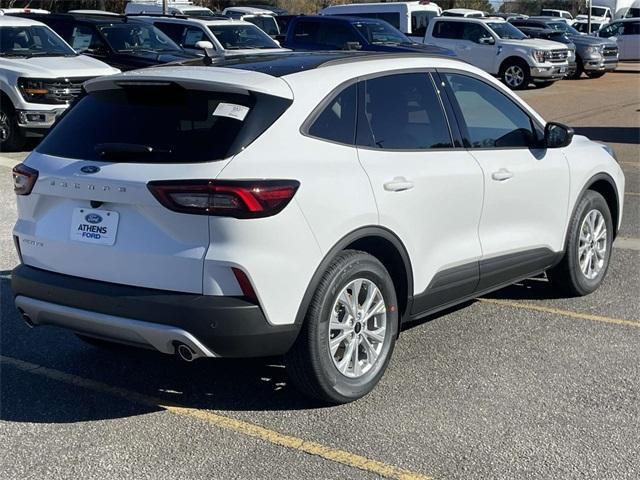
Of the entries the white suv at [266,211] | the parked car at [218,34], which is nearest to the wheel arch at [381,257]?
the white suv at [266,211]

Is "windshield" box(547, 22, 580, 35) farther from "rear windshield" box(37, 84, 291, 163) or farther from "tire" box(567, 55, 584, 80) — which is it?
"rear windshield" box(37, 84, 291, 163)

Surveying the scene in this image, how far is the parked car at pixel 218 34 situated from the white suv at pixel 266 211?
569 inches

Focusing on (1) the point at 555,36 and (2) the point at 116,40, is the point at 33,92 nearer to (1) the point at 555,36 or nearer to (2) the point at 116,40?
(2) the point at 116,40

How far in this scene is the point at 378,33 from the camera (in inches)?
853

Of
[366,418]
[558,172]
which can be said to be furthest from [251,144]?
[558,172]

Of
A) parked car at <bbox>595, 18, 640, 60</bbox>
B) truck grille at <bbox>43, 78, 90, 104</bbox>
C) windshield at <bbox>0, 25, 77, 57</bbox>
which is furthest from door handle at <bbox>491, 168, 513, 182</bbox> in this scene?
parked car at <bbox>595, 18, 640, 60</bbox>

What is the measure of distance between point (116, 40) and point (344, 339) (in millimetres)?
12983

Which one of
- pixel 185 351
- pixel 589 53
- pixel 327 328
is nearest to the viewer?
pixel 185 351

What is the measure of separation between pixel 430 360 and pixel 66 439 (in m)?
2.06

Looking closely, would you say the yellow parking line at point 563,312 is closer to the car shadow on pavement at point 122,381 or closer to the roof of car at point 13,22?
the car shadow on pavement at point 122,381

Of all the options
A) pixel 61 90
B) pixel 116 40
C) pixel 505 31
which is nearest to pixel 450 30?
pixel 505 31

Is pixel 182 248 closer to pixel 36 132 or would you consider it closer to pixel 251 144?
pixel 251 144

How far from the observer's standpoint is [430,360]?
17.4 ft

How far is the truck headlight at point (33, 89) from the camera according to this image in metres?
13.0
